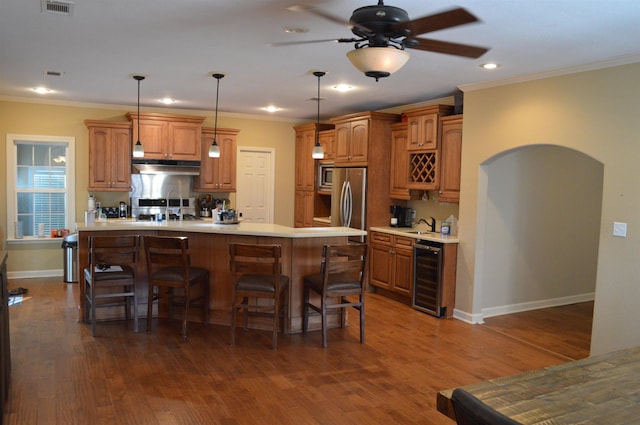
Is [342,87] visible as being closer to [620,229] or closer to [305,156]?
[305,156]

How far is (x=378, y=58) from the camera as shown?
251 cm

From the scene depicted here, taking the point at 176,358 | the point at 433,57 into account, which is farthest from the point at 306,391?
the point at 433,57

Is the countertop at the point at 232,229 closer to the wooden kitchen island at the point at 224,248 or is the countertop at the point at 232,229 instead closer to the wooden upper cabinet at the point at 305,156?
the wooden kitchen island at the point at 224,248

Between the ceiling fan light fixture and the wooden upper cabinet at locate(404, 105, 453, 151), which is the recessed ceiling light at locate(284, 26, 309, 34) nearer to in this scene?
the ceiling fan light fixture

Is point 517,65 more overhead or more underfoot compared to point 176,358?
more overhead

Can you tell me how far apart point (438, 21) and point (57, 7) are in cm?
241

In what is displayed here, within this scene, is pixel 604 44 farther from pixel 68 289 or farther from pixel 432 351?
pixel 68 289

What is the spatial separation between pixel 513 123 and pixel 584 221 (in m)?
2.24

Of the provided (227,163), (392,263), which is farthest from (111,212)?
(392,263)

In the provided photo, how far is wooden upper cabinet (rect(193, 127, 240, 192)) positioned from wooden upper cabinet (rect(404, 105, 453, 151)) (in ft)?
9.77

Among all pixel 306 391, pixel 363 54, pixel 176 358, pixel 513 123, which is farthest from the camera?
pixel 513 123

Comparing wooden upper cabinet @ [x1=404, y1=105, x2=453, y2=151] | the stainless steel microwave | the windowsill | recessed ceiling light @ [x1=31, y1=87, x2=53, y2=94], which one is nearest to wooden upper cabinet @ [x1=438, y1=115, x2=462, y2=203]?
wooden upper cabinet @ [x1=404, y1=105, x2=453, y2=151]

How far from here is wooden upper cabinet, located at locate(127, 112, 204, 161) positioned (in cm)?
733

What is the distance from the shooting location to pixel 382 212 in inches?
271
